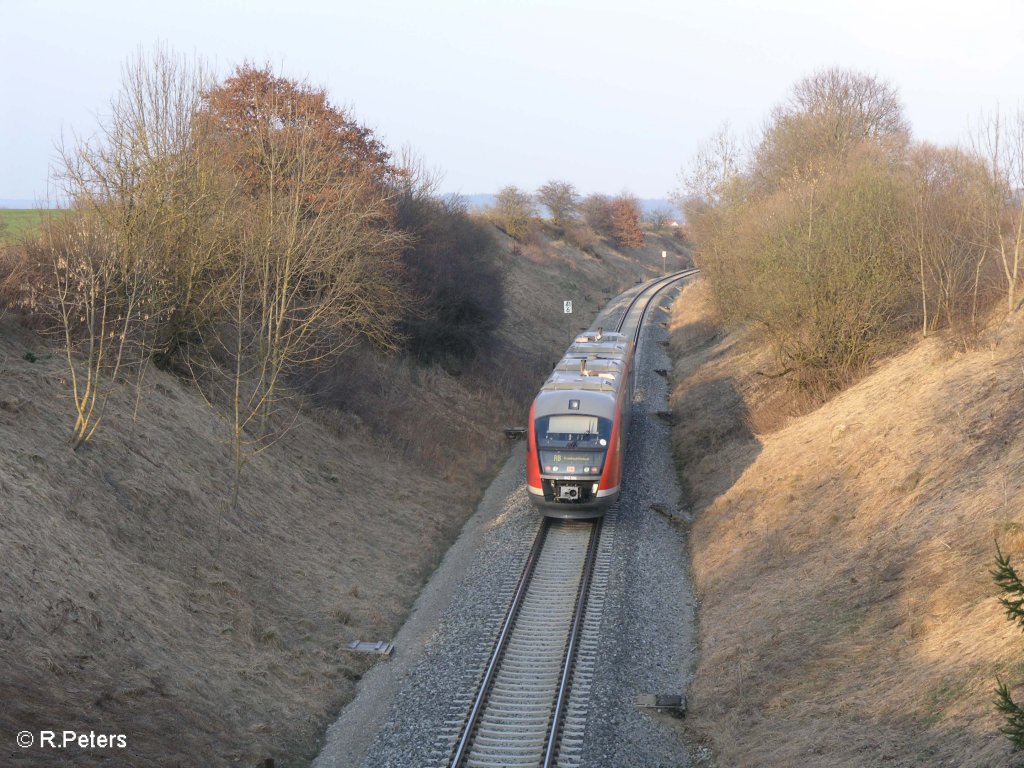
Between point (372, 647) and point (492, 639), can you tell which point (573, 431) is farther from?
point (372, 647)

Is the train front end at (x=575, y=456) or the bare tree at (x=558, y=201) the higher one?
the bare tree at (x=558, y=201)

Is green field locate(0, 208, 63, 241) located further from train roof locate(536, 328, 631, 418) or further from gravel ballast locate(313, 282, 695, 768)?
gravel ballast locate(313, 282, 695, 768)

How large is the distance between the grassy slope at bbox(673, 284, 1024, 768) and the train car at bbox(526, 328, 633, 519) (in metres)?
2.50

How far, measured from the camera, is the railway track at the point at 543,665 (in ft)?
36.0

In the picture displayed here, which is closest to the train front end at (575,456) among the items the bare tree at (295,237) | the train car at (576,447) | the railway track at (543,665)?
the train car at (576,447)

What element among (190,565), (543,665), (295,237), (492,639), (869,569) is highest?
(295,237)

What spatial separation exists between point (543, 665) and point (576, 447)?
6491mm

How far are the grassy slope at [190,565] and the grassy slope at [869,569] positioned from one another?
587 cm

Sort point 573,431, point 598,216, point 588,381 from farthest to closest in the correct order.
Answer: point 598,216
point 588,381
point 573,431

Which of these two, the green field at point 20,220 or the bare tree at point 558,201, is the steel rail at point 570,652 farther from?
the bare tree at point 558,201

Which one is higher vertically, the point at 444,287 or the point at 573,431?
the point at 444,287

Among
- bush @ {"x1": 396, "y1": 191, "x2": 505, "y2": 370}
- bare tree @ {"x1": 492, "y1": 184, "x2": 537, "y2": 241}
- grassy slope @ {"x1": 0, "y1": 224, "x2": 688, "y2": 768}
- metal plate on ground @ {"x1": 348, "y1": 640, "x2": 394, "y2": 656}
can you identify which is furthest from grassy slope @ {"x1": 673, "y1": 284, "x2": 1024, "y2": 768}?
bare tree @ {"x1": 492, "y1": 184, "x2": 537, "y2": 241}

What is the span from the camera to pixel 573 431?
19453mm

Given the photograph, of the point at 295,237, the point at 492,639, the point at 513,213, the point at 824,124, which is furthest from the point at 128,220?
the point at 513,213
